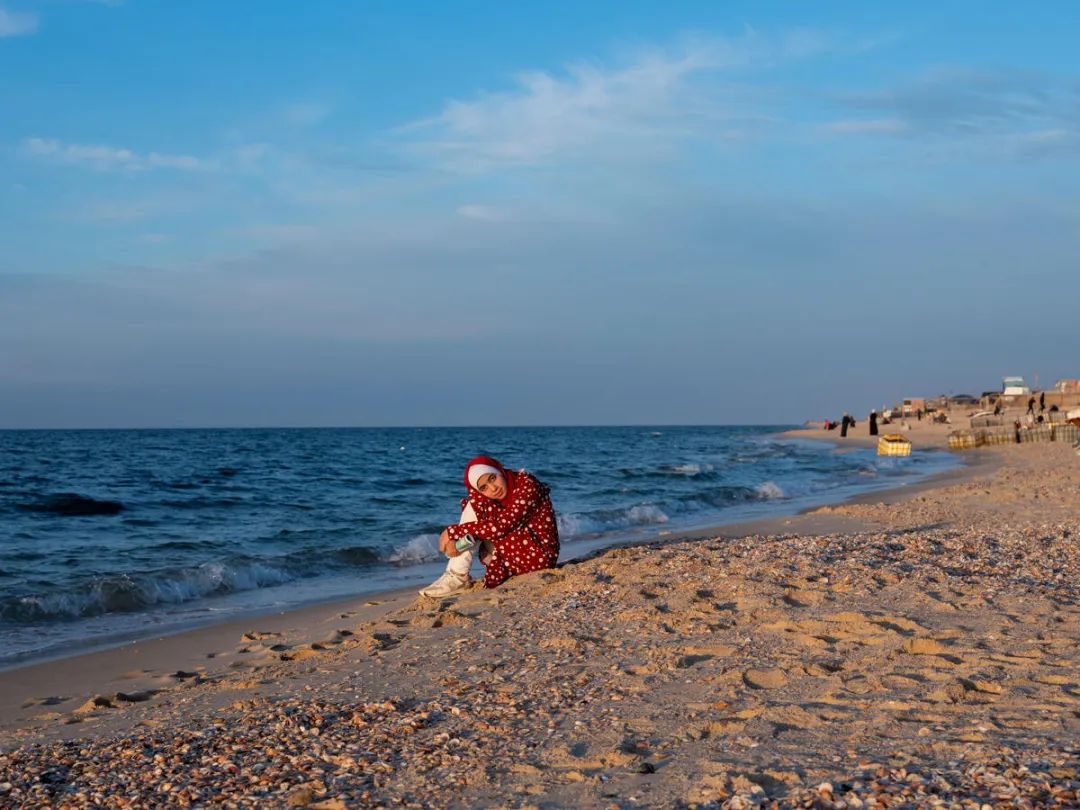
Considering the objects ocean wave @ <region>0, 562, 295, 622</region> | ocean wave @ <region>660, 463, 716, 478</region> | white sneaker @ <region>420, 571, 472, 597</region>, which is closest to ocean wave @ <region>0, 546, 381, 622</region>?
ocean wave @ <region>0, 562, 295, 622</region>

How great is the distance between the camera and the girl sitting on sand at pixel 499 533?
29.1 feet

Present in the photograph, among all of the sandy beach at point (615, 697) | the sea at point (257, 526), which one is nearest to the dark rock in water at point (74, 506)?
the sea at point (257, 526)

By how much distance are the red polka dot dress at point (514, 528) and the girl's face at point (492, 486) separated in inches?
2.2

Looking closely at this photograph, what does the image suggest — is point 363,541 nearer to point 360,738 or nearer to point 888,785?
point 360,738

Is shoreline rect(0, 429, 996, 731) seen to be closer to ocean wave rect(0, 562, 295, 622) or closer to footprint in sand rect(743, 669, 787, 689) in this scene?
ocean wave rect(0, 562, 295, 622)

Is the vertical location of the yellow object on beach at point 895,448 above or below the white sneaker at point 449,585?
above

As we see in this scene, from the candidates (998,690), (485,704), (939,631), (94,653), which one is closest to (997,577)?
(939,631)

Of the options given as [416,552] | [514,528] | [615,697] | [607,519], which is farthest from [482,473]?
[607,519]

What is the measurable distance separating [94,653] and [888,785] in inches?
255

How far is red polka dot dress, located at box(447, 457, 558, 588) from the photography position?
8930 millimetres

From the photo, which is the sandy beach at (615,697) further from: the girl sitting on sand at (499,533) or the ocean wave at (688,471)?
the ocean wave at (688,471)

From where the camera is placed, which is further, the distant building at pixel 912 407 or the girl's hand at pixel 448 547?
the distant building at pixel 912 407

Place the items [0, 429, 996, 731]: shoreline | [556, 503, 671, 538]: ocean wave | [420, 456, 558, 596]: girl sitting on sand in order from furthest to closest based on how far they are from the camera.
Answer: [556, 503, 671, 538]: ocean wave
[420, 456, 558, 596]: girl sitting on sand
[0, 429, 996, 731]: shoreline

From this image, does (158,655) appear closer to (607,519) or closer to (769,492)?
(607,519)
